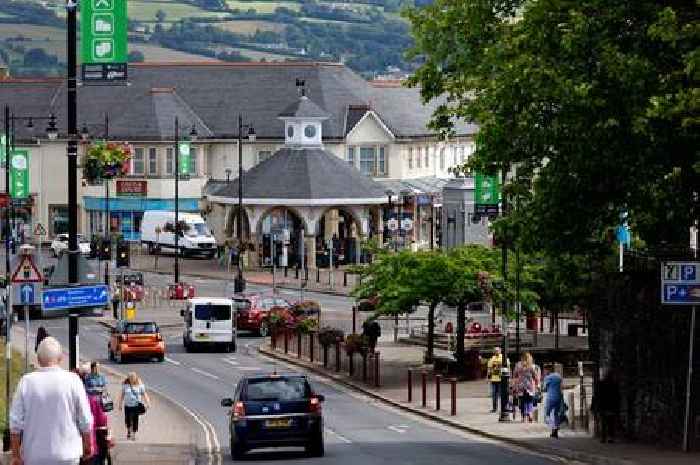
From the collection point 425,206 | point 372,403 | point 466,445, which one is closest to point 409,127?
point 425,206

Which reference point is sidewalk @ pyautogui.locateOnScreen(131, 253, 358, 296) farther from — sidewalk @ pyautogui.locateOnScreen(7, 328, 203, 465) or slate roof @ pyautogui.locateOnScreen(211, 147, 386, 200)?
sidewalk @ pyautogui.locateOnScreen(7, 328, 203, 465)

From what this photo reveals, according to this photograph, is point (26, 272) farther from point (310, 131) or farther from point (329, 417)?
point (310, 131)

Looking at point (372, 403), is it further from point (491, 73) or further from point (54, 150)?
point (54, 150)

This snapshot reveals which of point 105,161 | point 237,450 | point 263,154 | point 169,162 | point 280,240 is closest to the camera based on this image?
point 237,450

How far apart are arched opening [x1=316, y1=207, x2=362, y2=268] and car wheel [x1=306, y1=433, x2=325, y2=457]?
67.4 metres

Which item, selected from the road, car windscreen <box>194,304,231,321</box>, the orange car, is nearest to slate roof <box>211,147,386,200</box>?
the road

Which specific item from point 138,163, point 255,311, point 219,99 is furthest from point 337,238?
point 255,311

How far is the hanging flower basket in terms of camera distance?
96500mm

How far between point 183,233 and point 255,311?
35610mm

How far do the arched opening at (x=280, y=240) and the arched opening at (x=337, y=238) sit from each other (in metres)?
1.18

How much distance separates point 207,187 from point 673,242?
81259 mm

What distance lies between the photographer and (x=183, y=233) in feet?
363

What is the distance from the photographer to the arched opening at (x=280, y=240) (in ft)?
344

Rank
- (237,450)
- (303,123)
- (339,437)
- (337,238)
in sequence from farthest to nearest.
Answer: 1. (303,123)
2. (337,238)
3. (339,437)
4. (237,450)
